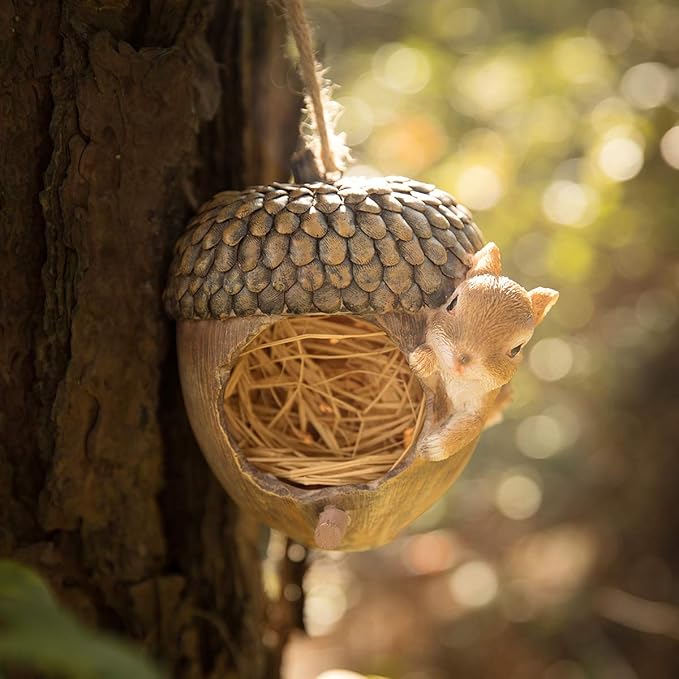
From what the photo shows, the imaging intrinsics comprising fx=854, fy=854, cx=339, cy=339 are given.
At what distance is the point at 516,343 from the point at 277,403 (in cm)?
32

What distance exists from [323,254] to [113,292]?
0.81 ft

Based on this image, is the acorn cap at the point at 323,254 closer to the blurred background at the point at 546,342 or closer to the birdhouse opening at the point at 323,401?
the birdhouse opening at the point at 323,401

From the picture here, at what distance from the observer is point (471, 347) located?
769 millimetres

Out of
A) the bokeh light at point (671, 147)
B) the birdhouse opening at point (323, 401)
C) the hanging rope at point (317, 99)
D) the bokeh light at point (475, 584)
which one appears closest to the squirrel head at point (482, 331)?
the birdhouse opening at point (323, 401)

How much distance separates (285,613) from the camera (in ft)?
3.84

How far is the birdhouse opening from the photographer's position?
890 mm

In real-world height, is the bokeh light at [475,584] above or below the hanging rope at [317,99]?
below

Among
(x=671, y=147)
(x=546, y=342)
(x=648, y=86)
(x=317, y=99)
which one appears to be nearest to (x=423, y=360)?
(x=317, y=99)

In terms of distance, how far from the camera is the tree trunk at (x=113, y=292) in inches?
33.7

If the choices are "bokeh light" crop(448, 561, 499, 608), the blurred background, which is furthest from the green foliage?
"bokeh light" crop(448, 561, 499, 608)

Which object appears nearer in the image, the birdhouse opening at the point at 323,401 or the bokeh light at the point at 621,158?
the birdhouse opening at the point at 323,401

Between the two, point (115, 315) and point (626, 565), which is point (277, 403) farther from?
point (626, 565)

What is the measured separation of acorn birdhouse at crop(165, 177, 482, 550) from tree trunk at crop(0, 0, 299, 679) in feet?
0.24

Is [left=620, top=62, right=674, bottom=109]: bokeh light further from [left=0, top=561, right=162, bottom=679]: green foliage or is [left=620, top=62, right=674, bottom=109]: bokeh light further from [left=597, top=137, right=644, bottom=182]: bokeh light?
[left=0, top=561, right=162, bottom=679]: green foliage
